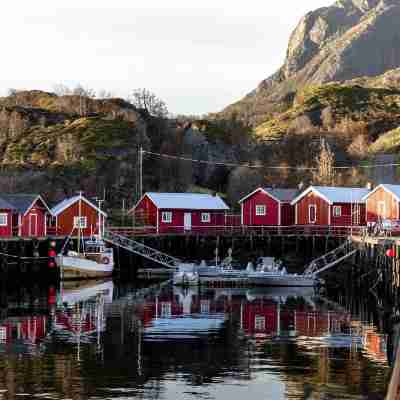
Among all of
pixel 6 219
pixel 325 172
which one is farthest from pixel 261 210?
pixel 325 172

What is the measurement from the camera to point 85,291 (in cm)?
5981

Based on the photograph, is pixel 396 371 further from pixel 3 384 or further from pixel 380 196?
pixel 380 196

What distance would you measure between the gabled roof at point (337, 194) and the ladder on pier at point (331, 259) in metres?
7.59

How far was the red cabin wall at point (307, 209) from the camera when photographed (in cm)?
7825

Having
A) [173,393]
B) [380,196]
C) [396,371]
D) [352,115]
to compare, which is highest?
[352,115]

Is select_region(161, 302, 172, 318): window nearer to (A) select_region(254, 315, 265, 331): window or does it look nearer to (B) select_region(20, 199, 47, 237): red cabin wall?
(A) select_region(254, 315, 265, 331): window

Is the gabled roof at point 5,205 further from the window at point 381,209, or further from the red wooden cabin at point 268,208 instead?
the window at point 381,209

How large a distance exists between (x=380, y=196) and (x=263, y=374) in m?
46.5

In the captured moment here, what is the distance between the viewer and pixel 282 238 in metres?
75.6

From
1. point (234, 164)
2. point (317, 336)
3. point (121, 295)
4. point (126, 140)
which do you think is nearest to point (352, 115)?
point (234, 164)

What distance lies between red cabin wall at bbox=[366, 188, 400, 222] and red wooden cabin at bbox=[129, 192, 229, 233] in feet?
42.0

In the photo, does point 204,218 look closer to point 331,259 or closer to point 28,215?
point 331,259

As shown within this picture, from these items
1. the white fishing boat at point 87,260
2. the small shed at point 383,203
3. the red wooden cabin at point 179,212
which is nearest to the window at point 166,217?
the red wooden cabin at point 179,212

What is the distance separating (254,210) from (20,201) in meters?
20.8
